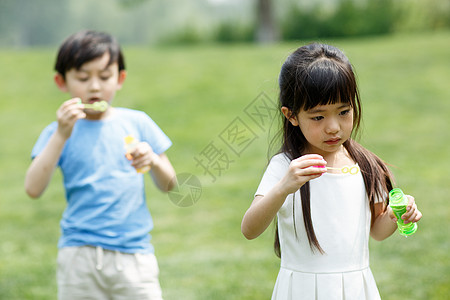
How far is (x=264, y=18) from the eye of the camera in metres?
20.1

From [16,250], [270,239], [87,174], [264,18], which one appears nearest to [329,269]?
[87,174]

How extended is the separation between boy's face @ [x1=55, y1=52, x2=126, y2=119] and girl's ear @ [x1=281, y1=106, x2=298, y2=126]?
107 centimetres

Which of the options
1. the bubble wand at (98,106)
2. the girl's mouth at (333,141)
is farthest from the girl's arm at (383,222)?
the bubble wand at (98,106)

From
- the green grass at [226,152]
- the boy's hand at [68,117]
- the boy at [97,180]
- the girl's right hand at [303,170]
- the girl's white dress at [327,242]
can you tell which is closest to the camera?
the girl's right hand at [303,170]

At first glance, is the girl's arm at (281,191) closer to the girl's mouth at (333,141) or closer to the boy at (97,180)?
the girl's mouth at (333,141)

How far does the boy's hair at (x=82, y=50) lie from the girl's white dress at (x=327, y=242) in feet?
3.93

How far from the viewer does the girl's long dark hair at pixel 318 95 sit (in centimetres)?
210

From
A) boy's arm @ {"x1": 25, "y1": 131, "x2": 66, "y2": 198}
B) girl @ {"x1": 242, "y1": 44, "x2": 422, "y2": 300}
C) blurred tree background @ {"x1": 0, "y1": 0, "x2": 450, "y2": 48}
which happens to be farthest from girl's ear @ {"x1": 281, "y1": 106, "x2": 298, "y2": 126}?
blurred tree background @ {"x1": 0, "y1": 0, "x2": 450, "y2": 48}

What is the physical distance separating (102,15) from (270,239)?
90.6 feet

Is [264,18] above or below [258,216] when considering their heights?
above

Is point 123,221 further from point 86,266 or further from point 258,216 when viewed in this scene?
point 258,216

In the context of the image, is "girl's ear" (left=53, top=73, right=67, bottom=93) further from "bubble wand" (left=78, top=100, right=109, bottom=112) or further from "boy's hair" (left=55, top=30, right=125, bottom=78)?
"bubble wand" (left=78, top=100, right=109, bottom=112)

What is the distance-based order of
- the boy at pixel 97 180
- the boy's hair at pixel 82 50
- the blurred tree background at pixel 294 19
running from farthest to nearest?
the blurred tree background at pixel 294 19, the boy's hair at pixel 82 50, the boy at pixel 97 180

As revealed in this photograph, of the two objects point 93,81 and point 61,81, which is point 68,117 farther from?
point 61,81
